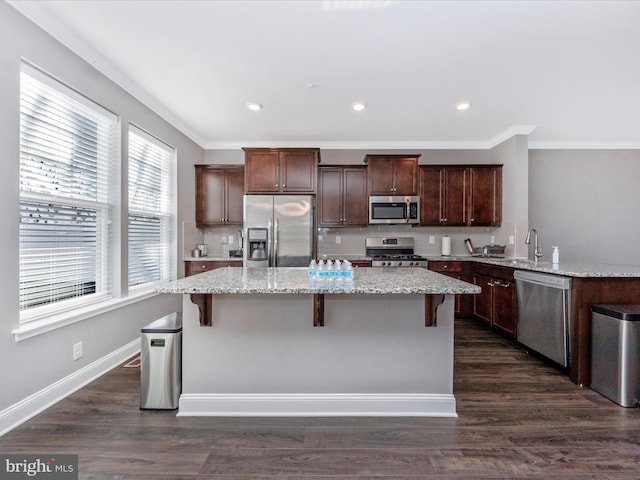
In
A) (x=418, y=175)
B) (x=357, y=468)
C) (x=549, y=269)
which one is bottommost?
(x=357, y=468)

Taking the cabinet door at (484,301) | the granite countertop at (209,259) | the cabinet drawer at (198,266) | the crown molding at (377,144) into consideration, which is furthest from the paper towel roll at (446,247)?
the cabinet drawer at (198,266)

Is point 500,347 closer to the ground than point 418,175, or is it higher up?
closer to the ground

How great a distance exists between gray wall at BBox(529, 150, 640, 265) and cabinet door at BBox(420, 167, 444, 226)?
4.80 ft

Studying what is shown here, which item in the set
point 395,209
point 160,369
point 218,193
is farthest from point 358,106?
point 160,369

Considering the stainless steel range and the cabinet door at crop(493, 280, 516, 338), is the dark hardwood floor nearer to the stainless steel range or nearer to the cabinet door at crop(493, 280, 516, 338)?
the cabinet door at crop(493, 280, 516, 338)

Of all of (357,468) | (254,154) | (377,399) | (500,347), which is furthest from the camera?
(254,154)

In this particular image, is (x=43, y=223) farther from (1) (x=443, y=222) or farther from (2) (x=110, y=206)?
(1) (x=443, y=222)

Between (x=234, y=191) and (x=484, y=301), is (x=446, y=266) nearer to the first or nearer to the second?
(x=484, y=301)

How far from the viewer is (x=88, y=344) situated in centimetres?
251

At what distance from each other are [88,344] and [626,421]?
12.9 feet

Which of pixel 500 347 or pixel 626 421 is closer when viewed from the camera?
pixel 626 421

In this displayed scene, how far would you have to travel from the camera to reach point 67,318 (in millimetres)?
2273

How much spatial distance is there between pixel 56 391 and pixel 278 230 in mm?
2720

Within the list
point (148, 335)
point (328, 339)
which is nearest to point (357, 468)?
point (328, 339)
